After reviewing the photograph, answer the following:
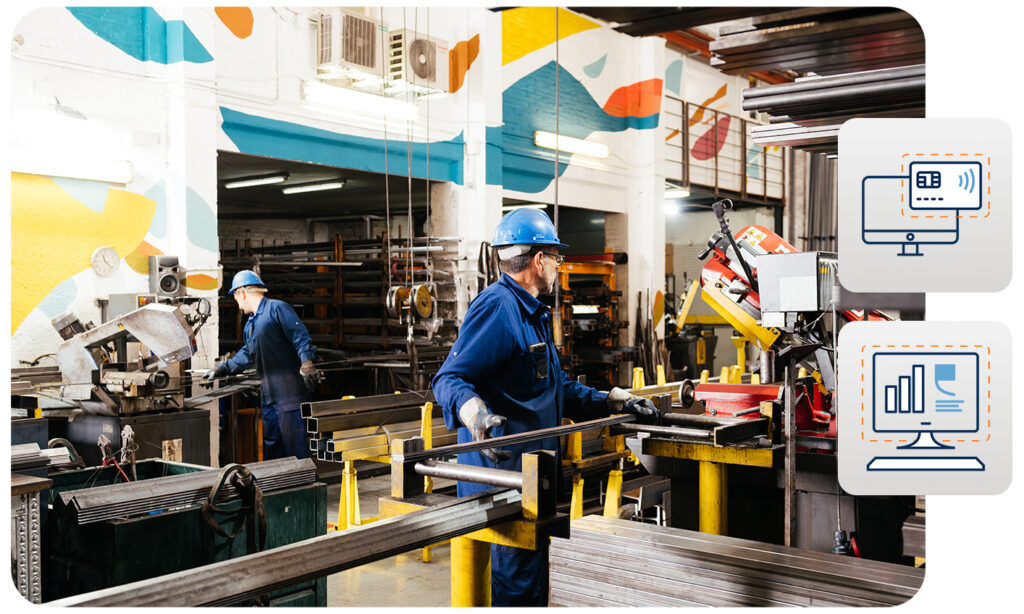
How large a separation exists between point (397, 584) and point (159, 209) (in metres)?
3.23

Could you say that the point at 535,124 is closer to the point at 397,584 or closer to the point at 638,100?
the point at 638,100

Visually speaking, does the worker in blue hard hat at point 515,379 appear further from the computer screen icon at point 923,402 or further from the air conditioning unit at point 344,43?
the air conditioning unit at point 344,43

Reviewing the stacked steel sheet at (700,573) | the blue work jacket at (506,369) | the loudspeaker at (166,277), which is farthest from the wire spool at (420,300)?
the stacked steel sheet at (700,573)

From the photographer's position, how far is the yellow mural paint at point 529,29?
28.7ft

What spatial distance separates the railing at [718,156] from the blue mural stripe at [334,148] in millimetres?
3771

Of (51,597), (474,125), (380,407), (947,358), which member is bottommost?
(51,597)

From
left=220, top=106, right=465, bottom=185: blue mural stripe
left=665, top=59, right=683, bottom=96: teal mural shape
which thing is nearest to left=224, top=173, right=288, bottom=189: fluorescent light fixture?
left=220, top=106, right=465, bottom=185: blue mural stripe

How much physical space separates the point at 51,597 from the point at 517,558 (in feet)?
4.86

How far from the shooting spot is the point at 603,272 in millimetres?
9688

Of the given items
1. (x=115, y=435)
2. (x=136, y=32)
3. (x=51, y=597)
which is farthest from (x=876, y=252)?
(x=136, y=32)

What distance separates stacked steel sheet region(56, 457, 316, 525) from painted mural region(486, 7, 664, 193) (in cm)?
549

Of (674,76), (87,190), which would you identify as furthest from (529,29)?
(87,190)

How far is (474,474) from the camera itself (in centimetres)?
187

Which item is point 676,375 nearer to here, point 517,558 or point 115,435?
point 115,435
